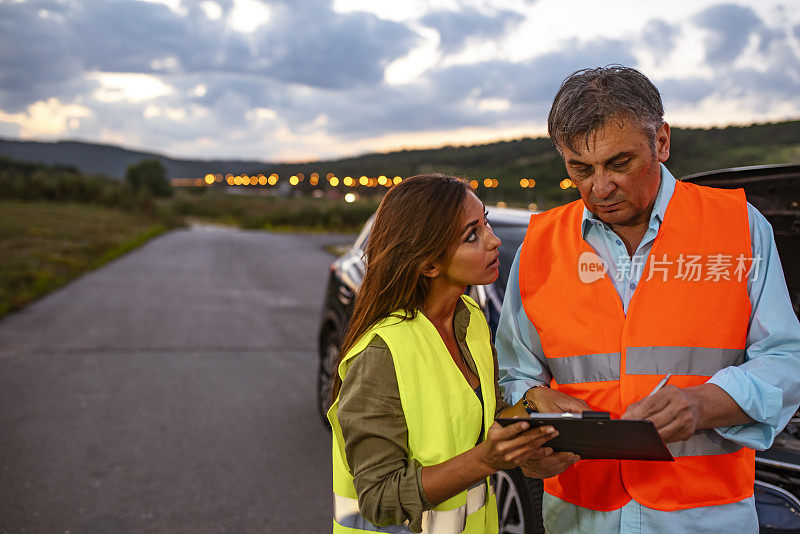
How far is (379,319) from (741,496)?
43.7 inches

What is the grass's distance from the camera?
13.5m

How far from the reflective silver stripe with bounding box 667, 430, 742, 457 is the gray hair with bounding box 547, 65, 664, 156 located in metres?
0.82

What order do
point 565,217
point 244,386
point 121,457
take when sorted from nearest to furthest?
point 565,217 → point 121,457 → point 244,386

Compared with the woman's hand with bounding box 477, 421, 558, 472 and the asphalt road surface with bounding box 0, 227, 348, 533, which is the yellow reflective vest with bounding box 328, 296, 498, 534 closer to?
the woman's hand with bounding box 477, 421, 558, 472

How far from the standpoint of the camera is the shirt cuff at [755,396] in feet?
5.53

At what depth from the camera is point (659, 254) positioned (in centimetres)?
193

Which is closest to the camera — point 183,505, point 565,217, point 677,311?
point 677,311

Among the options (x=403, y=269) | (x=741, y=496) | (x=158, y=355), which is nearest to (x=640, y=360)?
(x=741, y=496)

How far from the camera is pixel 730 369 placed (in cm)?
172

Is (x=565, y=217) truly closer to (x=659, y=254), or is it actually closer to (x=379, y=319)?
(x=659, y=254)

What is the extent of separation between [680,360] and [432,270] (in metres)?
0.73

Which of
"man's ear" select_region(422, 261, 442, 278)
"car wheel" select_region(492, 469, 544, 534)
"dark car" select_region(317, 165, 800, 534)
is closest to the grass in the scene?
"dark car" select_region(317, 165, 800, 534)

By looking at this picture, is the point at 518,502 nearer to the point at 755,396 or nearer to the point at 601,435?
the point at 755,396

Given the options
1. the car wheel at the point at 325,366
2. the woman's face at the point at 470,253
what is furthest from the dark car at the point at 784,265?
the car wheel at the point at 325,366
